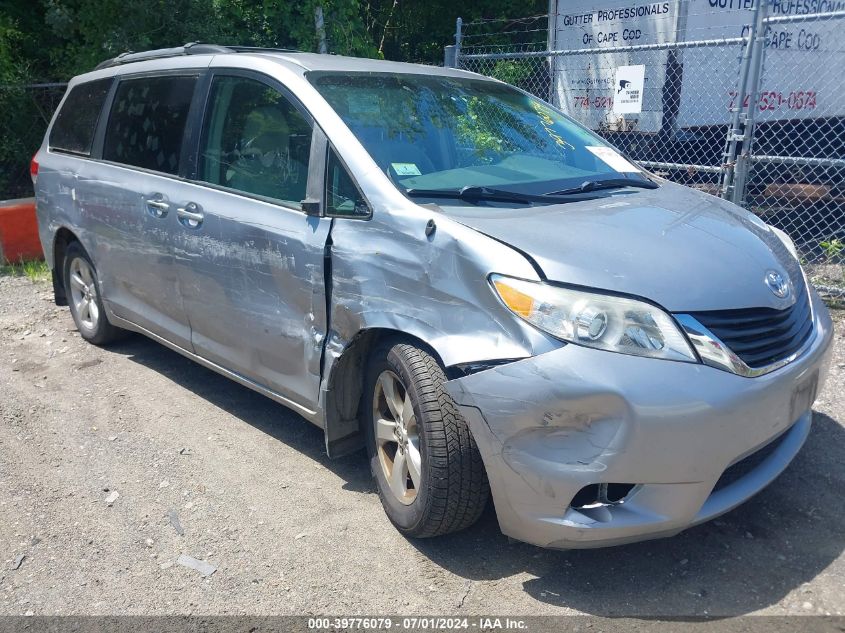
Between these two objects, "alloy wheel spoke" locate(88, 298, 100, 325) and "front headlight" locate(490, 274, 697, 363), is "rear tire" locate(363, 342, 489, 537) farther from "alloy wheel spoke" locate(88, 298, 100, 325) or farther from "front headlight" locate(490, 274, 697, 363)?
"alloy wheel spoke" locate(88, 298, 100, 325)

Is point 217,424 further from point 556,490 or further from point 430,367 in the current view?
point 556,490

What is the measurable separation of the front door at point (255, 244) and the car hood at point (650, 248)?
32.0 inches

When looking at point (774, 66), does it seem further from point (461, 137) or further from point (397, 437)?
point (397, 437)

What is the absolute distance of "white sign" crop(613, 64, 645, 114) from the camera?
→ 679cm

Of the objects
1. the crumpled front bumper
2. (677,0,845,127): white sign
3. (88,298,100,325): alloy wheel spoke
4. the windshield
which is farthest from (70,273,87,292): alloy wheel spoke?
(677,0,845,127): white sign

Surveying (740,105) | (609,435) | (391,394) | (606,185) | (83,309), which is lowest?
(83,309)

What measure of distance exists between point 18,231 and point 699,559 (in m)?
7.70

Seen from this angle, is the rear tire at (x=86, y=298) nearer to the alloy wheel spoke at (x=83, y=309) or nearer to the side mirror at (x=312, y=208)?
the alloy wheel spoke at (x=83, y=309)

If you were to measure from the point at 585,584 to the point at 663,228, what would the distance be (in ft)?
4.64

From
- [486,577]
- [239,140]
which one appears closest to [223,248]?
[239,140]

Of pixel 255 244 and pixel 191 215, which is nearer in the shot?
pixel 255 244

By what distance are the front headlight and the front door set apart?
1086mm

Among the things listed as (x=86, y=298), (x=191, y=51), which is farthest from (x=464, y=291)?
(x=86, y=298)

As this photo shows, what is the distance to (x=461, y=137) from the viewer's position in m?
3.93
